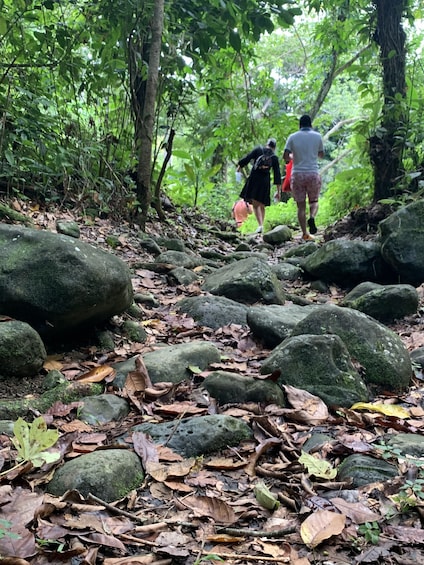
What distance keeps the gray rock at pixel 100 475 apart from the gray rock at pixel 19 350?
0.93 meters

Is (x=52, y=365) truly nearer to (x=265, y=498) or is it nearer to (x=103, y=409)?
(x=103, y=409)

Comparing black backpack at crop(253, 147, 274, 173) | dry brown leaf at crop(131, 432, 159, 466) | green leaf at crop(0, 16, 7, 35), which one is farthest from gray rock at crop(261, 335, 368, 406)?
black backpack at crop(253, 147, 274, 173)

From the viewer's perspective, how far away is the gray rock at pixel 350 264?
5.95m

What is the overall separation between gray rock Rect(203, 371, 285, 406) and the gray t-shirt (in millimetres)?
6552

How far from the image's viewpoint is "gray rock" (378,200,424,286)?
17.8ft

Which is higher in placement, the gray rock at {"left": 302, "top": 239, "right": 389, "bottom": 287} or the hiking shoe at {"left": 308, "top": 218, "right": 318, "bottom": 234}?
the hiking shoe at {"left": 308, "top": 218, "right": 318, "bottom": 234}

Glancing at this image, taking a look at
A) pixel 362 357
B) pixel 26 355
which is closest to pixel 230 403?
pixel 362 357

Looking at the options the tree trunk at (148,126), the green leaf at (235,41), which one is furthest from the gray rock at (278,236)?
the green leaf at (235,41)

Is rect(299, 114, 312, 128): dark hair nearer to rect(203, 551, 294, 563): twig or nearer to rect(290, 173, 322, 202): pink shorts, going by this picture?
rect(290, 173, 322, 202): pink shorts

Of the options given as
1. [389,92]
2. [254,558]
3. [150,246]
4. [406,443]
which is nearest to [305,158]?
[389,92]

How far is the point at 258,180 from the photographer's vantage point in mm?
10203

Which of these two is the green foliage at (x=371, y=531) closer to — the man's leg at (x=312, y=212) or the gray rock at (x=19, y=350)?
the gray rock at (x=19, y=350)

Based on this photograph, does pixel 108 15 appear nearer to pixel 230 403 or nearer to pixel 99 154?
pixel 99 154

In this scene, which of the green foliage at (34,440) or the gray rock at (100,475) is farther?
the gray rock at (100,475)
